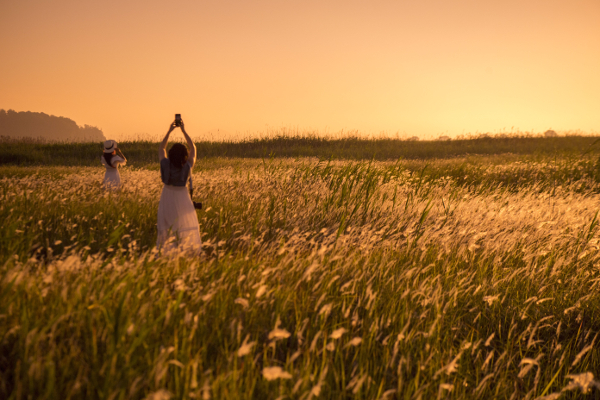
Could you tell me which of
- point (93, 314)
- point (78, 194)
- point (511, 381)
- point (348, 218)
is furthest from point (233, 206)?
point (511, 381)

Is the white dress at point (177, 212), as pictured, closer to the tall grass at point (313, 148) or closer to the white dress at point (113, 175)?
the white dress at point (113, 175)

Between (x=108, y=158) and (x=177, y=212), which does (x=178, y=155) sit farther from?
(x=108, y=158)

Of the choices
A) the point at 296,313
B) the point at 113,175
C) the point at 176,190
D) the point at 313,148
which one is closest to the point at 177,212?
the point at 176,190

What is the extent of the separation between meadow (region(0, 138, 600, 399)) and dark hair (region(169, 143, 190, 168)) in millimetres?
1056

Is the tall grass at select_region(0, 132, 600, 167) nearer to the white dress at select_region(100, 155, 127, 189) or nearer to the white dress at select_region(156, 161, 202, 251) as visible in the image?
the white dress at select_region(100, 155, 127, 189)

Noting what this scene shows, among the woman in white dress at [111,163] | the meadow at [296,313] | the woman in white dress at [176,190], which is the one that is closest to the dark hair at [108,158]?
the woman in white dress at [111,163]

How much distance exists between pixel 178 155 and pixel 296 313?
2866mm

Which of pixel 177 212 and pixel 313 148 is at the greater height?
pixel 313 148

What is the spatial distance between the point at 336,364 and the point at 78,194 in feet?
20.6

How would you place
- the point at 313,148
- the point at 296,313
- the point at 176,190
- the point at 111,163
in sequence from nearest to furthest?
the point at 296,313 → the point at 176,190 → the point at 111,163 → the point at 313,148

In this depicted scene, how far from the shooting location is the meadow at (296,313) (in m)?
1.70

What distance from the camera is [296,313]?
2.36 metres

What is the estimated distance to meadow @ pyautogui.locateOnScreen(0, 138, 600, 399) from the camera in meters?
1.70

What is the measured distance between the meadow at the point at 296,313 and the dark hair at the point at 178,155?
106 centimetres
